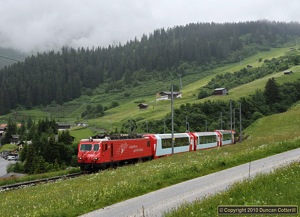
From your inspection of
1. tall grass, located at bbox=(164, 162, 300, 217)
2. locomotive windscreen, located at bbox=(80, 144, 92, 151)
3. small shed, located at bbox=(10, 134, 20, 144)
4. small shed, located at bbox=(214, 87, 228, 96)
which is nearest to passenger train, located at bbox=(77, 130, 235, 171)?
locomotive windscreen, located at bbox=(80, 144, 92, 151)

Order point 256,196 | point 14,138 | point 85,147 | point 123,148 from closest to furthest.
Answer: point 256,196 < point 85,147 < point 123,148 < point 14,138

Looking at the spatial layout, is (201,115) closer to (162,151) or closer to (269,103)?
(269,103)

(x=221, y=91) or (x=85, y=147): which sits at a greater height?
(x=221, y=91)

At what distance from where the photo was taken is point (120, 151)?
4134cm

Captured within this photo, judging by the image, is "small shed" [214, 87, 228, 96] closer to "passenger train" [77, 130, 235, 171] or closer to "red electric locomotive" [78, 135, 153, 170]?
"passenger train" [77, 130, 235, 171]

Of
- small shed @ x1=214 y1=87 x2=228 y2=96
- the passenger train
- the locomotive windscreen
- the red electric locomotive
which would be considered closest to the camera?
the red electric locomotive

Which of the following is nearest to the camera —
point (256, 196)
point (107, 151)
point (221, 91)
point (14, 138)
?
point (256, 196)

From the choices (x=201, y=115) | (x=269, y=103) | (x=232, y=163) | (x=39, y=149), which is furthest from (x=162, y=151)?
(x=269, y=103)

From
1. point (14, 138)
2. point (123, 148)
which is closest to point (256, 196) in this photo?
point (123, 148)

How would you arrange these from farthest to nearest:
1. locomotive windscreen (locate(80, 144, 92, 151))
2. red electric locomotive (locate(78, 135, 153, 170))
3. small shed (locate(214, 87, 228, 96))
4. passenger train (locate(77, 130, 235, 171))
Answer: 1. small shed (locate(214, 87, 228, 96))
2. locomotive windscreen (locate(80, 144, 92, 151))
3. passenger train (locate(77, 130, 235, 171))
4. red electric locomotive (locate(78, 135, 153, 170))

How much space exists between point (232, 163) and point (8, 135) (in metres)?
179

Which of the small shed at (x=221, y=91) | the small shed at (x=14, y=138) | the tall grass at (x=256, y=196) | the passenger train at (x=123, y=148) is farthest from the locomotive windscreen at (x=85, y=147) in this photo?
the small shed at (x=14, y=138)

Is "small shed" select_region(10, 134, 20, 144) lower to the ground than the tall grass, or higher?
lower

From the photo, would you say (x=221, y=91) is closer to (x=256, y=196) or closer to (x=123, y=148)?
(x=123, y=148)
